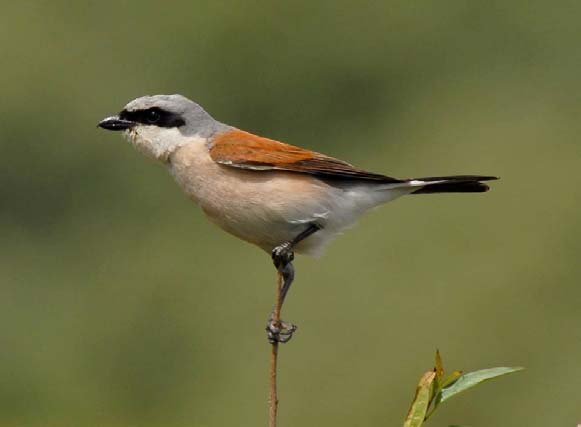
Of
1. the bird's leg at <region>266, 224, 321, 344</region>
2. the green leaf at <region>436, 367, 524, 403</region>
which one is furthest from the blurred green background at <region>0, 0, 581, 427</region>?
the green leaf at <region>436, 367, 524, 403</region>

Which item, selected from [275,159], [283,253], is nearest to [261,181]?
[275,159]

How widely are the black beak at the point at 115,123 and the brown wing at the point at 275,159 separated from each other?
272 millimetres

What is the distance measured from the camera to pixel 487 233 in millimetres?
12719

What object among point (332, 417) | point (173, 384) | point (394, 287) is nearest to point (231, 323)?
point (173, 384)

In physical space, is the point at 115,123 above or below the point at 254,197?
above

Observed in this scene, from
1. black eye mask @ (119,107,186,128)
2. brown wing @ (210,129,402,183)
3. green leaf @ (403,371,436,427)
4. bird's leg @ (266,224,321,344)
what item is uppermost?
black eye mask @ (119,107,186,128)

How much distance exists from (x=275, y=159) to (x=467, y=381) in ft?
5.59

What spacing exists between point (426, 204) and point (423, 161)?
5.31 ft

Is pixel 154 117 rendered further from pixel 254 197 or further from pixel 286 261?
pixel 286 261

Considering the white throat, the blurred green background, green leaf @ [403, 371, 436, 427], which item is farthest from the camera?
the blurred green background

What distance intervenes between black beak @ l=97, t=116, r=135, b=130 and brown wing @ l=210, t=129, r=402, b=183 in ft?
0.89

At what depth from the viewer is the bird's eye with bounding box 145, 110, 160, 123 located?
13.8ft

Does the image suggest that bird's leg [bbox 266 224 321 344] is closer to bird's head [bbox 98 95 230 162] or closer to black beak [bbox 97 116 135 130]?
bird's head [bbox 98 95 230 162]

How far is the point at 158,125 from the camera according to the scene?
4211 millimetres
